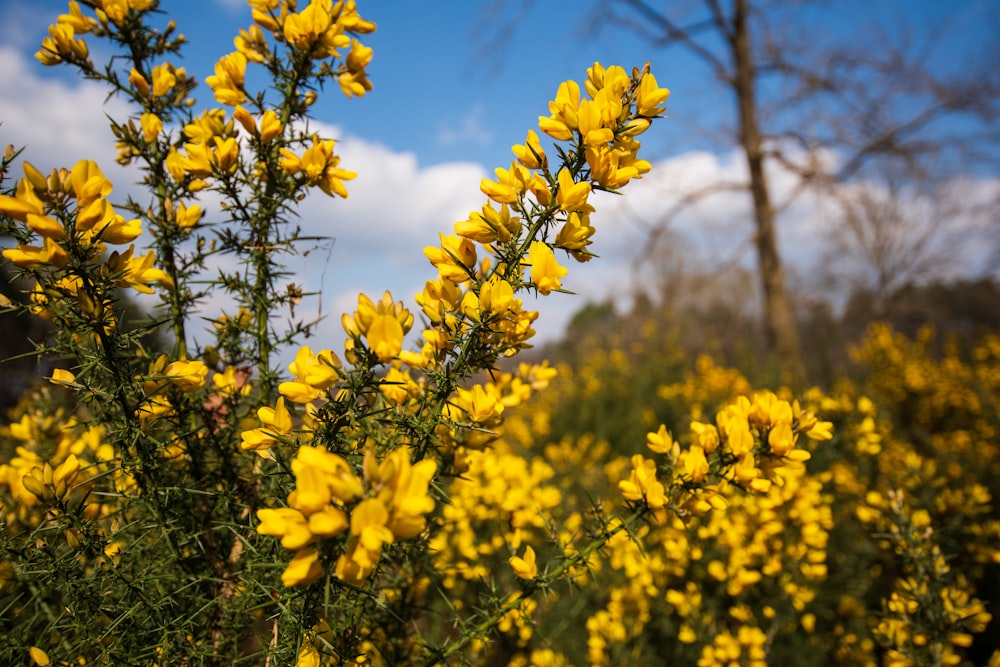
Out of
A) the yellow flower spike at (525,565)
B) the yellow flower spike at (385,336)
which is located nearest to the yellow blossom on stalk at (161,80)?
the yellow flower spike at (385,336)

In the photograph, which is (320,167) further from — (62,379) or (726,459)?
(726,459)

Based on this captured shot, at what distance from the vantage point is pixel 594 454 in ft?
16.9

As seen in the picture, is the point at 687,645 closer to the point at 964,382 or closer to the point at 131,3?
the point at 131,3

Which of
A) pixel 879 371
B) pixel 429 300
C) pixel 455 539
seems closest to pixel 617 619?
pixel 455 539

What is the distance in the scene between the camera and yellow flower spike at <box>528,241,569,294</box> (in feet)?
2.78

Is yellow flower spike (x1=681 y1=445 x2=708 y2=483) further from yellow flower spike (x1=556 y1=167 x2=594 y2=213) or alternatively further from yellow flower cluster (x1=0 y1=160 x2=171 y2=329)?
yellow flower cluster (x1=0 y1=160 x2=171 y2=329)

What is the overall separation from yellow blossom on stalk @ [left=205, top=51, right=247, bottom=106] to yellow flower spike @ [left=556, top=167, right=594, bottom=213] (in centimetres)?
76

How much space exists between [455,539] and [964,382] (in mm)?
6447

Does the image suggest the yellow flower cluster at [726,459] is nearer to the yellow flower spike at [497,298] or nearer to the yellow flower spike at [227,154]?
the yellow flower spike at [497,298]

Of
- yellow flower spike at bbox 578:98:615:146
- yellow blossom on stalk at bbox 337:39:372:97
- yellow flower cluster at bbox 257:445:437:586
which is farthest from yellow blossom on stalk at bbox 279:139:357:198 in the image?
yellow flower cluster at bbox 257:445:437:586

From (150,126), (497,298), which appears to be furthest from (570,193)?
(150,126)

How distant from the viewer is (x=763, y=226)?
6.98 m

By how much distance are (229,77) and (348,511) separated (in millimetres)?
1002

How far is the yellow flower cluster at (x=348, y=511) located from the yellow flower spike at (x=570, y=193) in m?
0.49
